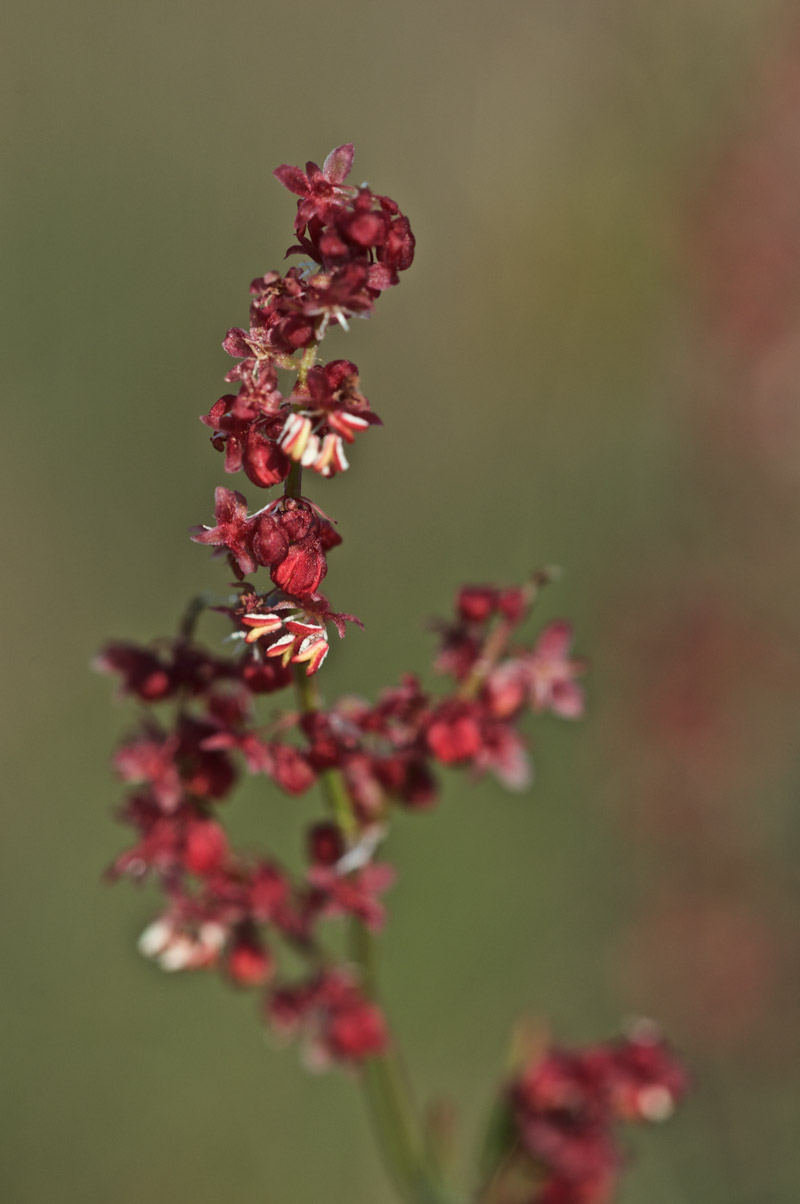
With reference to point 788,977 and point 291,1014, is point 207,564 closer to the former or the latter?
point 788,977

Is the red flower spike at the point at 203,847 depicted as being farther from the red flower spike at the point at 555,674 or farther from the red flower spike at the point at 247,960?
the red flower spike at the point at 555,674

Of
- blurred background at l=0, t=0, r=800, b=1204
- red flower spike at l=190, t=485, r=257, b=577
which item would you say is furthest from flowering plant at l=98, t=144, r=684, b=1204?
blurred background at l=0, t=0, r=800, b=1204

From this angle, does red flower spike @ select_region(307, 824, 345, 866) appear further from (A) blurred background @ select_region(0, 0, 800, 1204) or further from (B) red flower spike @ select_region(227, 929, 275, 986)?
(A) blurred background @ select_region(0, 0, 800, 1204)

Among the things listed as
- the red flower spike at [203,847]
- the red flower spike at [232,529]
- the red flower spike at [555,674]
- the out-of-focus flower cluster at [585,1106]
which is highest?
the red flower spike at [232,529]

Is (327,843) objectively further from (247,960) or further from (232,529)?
(232,529)

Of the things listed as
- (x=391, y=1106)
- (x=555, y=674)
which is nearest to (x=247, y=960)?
(x=391, y=1106)

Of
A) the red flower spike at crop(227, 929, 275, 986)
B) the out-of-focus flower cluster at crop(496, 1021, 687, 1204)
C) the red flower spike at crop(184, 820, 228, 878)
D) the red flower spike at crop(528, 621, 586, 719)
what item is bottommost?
the out-of-focus flower cluster at crop(496, 1021, 687, 1204)

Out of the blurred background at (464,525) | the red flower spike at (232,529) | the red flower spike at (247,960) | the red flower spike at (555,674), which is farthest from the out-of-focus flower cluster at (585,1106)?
the blurred background at (464,525)
